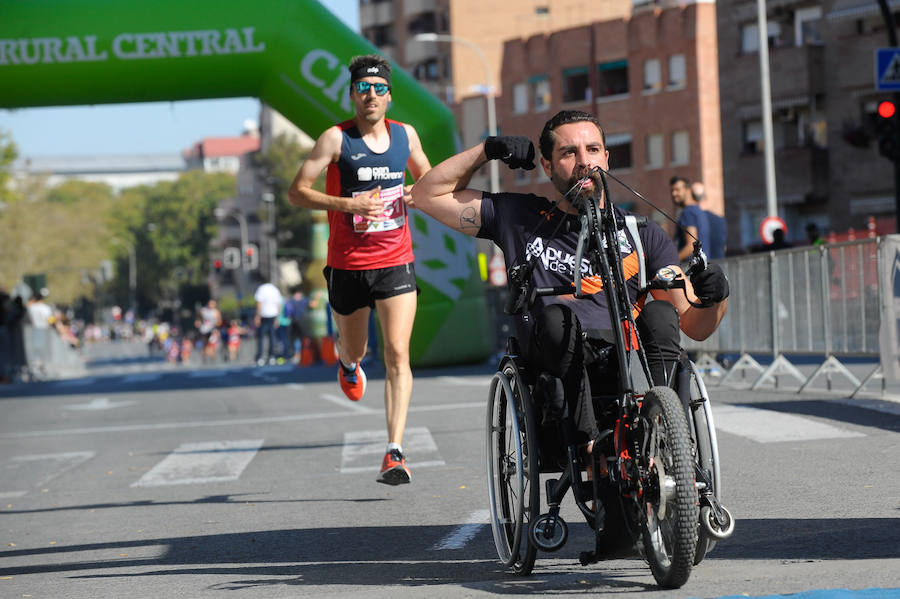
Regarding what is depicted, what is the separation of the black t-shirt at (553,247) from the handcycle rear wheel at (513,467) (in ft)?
0.74

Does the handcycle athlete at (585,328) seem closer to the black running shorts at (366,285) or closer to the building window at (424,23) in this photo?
the black running shorts at (366,285)

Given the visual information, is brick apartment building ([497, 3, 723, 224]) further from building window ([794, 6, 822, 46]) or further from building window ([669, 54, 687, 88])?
building window ([794, 6, 822, 46])

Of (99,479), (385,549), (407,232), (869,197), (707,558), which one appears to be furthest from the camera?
(869,197)

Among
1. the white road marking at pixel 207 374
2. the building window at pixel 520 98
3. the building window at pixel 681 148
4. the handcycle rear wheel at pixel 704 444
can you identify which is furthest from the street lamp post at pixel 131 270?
the handcycle rear wheel at pixel 704 444

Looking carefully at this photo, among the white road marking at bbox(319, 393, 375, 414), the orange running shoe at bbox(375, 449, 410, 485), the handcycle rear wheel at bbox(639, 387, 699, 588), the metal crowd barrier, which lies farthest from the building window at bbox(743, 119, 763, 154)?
the handcycle rear wheel at bbox(639, 387, 699, 588)

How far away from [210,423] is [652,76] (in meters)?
53.9

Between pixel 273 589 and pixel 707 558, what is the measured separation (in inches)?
59.6

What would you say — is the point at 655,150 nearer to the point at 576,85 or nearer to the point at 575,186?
the point at 576,85

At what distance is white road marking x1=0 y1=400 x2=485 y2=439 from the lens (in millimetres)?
14750

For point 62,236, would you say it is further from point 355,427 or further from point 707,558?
point 707,558

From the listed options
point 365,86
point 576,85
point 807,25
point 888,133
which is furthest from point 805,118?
point 365,86

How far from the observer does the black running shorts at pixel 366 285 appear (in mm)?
8695

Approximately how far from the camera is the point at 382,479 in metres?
7.93

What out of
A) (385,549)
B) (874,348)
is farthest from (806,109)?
(385,549)
